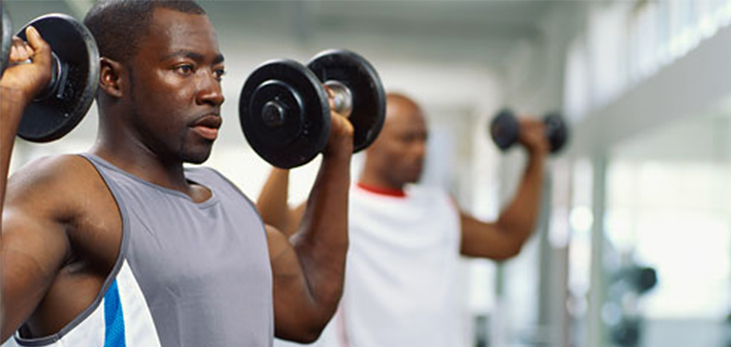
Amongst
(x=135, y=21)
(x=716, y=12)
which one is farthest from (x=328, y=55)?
(x=716, y=12)

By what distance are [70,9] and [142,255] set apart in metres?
2.22

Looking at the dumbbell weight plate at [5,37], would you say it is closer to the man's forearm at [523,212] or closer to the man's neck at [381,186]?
the man's neck at [381,186]

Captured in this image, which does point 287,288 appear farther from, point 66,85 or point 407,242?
point 407,242

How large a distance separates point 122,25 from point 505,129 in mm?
1322

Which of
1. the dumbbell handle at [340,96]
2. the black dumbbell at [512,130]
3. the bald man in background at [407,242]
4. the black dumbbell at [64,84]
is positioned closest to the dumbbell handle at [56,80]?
the black dumbbell at [64,84]

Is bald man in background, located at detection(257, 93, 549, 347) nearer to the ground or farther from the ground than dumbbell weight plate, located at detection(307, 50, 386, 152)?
nearer to the ground

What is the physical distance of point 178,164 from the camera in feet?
3.51

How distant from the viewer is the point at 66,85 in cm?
90

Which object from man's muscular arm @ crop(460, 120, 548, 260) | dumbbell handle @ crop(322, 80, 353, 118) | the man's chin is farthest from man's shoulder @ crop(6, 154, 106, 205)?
man's muscular arm @ crop(460, 120, 548, 260)

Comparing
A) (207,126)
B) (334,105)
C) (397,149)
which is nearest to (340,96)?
(334,105)

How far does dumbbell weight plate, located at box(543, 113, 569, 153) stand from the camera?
2.31 metres

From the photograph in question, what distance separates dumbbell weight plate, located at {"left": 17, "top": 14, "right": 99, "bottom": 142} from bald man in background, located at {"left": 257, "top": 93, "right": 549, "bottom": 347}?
70cm

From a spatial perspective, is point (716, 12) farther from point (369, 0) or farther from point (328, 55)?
point (369, 0)

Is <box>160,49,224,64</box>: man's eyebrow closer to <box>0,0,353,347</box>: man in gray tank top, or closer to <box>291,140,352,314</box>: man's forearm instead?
<box>0,0,353,347</box>: man in gray tank top
